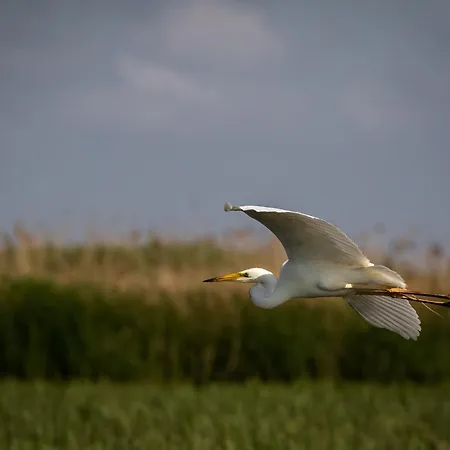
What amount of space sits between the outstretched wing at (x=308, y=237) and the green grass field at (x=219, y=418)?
10.1ft

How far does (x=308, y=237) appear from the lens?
5.61ft

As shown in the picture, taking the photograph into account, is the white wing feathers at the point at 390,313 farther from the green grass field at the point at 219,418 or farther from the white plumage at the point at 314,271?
the green grass field at the point at 219,418

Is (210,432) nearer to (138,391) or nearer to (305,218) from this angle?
(138,391)

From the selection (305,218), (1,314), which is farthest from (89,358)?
(305,218)

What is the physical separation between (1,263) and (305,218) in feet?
21.8

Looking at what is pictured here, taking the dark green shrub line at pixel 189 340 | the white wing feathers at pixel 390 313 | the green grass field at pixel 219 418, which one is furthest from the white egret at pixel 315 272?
the dark green shrub line at pixel 189 340

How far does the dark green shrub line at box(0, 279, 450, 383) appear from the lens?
277 inches

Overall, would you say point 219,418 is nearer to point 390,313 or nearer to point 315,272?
point 390,313

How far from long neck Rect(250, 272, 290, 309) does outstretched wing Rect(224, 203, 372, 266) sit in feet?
0.20

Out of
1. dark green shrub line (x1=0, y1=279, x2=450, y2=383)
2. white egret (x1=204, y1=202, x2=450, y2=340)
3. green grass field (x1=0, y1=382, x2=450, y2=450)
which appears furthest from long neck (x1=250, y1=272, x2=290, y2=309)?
dark green shrub line (x1=0, y1=279, x2=450, y2=383)

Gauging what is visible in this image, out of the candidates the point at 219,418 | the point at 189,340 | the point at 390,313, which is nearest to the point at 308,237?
the point at 390,313

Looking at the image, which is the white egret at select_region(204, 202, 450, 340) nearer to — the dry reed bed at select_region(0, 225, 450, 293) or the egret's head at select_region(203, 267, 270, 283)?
the egret's head at select_region(203, 267, 270, 283)

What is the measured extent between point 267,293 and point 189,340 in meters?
5.40

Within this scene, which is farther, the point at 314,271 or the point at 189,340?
the point at 189,340
